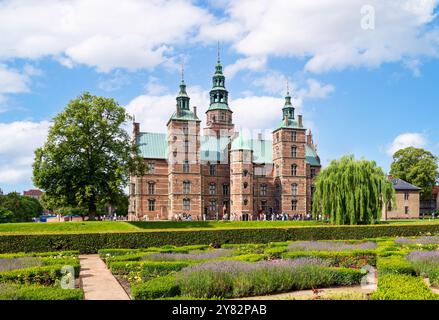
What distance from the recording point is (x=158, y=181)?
188ft

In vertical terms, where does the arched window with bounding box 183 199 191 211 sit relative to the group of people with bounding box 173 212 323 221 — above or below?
above

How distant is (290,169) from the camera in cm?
6025

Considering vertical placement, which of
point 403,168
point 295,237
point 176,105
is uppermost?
point 176,105

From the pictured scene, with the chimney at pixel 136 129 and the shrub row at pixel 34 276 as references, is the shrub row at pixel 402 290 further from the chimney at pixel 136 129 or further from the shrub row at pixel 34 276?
the chimney at pixel 136 129

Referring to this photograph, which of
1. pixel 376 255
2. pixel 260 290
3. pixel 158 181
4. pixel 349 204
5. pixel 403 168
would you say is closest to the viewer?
pixel 260 290

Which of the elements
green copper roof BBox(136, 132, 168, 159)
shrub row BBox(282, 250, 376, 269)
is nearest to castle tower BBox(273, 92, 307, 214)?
green copper roof BBox(136, 132, 168, 159)

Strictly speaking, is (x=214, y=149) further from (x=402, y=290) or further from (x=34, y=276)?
(x=402, y=290)

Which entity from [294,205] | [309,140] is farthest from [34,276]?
[309,140]

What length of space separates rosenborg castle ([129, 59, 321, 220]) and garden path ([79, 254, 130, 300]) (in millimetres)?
37563

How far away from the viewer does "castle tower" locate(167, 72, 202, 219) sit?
182 feet

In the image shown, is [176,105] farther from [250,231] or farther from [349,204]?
[250,231]

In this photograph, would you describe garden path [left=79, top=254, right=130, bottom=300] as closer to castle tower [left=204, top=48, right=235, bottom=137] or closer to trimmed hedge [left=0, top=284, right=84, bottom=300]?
trimmed hedge [left=0, top=284, right=84, bottom=300]
